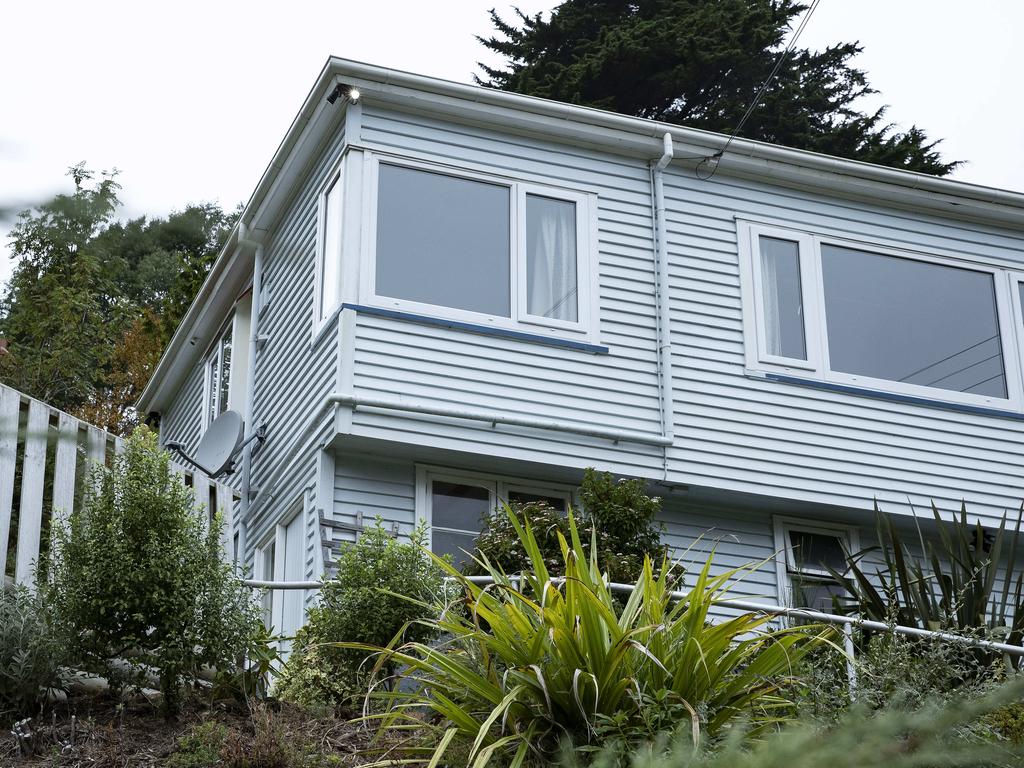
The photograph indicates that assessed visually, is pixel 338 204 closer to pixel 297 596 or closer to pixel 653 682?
pixel 297 596

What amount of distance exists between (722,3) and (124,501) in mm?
21454

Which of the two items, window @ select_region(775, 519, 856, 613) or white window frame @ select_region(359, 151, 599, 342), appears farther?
window @ select_region(775, 519, 856, 613)

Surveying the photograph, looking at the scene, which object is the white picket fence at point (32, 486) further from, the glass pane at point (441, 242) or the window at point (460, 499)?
the glass pane at point (441, 242)

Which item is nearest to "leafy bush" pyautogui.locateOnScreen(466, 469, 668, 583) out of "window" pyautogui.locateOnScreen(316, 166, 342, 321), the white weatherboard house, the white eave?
the white weatherboard house

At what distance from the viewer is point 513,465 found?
35.0 ft

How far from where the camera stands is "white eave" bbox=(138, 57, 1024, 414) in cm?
1108

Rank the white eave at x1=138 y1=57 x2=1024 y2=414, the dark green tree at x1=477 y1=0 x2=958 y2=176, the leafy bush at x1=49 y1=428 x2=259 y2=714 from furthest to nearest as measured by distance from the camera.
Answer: the dark green tree at x1=477 y1=0 x2=958 y2=176 < the white eave at x1=138 y1=57 x2=1024 y2=414 < the leafy bush at x1=49 y1=428 x2=259 y2=714

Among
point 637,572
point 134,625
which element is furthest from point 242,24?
point 637,572

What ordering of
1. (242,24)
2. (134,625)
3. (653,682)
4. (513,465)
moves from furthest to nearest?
(513,465)
(134,625)
(653,682)
(242,24)

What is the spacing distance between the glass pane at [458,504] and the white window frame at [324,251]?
1.63 meters

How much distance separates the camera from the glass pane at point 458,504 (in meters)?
10.6

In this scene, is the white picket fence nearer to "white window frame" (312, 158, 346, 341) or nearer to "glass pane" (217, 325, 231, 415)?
"white window frame" (312, 158, 346, 341)

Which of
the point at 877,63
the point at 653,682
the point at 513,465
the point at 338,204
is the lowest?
the point at 653,682

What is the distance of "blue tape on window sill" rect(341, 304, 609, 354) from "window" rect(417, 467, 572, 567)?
1155mm
